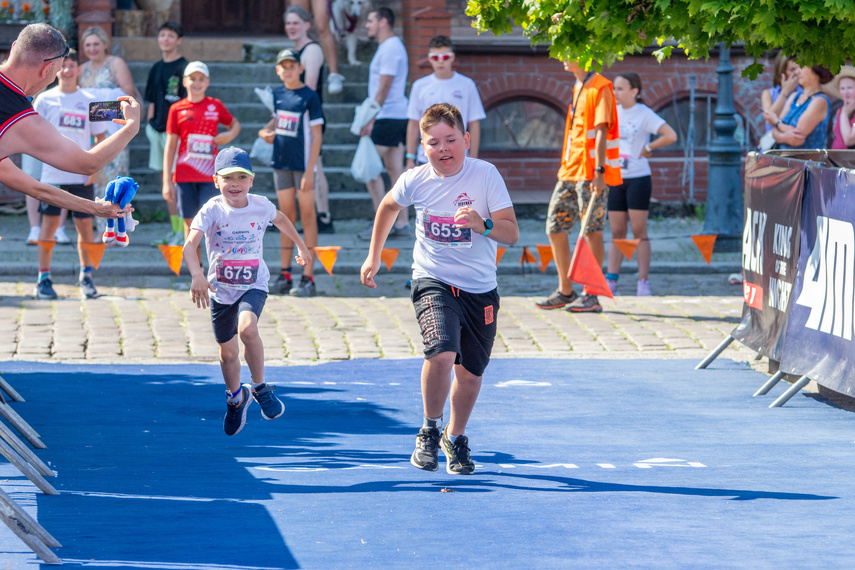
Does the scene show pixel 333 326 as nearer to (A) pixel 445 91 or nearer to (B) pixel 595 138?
(B) pixel 595 138

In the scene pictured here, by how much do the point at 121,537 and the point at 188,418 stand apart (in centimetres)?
237

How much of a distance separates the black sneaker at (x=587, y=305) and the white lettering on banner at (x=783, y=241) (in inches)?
114

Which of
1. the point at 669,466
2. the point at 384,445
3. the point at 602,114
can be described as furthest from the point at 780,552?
the point at 602,114

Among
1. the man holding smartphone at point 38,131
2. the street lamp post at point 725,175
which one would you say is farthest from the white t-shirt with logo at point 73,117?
the street lamp post at point 725,175

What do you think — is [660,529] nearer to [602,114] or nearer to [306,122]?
[602,114]

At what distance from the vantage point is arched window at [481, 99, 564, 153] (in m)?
17.9

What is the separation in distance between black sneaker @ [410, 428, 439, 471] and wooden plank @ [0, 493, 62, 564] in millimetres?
1972

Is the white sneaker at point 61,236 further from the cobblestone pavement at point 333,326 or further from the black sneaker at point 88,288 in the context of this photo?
the black sneaker at point 88,288

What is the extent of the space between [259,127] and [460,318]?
1118 cm

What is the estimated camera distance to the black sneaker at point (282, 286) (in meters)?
11.6

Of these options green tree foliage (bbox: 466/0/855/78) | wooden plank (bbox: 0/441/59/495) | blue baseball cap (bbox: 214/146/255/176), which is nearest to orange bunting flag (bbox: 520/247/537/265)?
green tree foliage (bbox: 466/0/855/78)

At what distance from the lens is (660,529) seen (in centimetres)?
479

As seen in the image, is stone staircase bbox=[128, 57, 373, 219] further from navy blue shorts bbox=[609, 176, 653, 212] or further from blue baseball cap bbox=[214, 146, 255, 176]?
blue baseball cap bbox=[214, 146, 255, 176]

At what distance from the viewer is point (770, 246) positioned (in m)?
7.95
